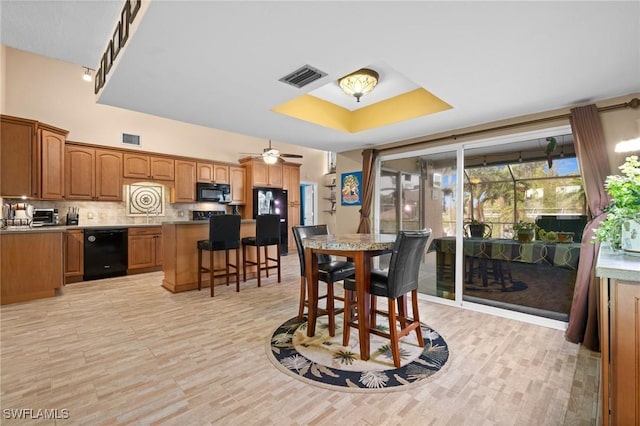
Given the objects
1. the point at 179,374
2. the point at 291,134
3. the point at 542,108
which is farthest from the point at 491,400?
the point at 291,134

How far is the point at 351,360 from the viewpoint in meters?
2.21

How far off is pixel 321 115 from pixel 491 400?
10.3 ft

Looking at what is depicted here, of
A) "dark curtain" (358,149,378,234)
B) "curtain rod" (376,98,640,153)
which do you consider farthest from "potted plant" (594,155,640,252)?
"dark curtain" (358,149,378,234)

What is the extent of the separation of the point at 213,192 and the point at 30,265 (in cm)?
318

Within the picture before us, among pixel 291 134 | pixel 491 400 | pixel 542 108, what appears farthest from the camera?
pixel 291 134

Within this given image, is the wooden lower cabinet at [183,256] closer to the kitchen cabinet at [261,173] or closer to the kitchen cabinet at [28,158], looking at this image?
the kitchen cabinet at [28,158]

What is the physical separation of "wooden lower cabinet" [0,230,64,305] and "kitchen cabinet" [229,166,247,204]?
11.0 ft

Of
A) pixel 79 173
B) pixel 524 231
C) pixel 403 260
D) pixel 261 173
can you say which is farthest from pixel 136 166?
pixel 524 231

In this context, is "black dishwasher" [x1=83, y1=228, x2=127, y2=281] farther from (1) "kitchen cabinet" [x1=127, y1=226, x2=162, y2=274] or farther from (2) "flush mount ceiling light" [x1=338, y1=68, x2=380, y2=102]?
(2) "flush mount ceiling light" [x1=338, y1=68, x2=380, y2=102]

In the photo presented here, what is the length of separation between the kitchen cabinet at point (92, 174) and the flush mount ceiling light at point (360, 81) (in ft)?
15.1

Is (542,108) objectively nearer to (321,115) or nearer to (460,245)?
(460,245)

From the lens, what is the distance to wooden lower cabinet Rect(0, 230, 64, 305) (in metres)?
3.39

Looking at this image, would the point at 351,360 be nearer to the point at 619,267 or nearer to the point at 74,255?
the point at 619,267

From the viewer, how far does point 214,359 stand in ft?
7.26
